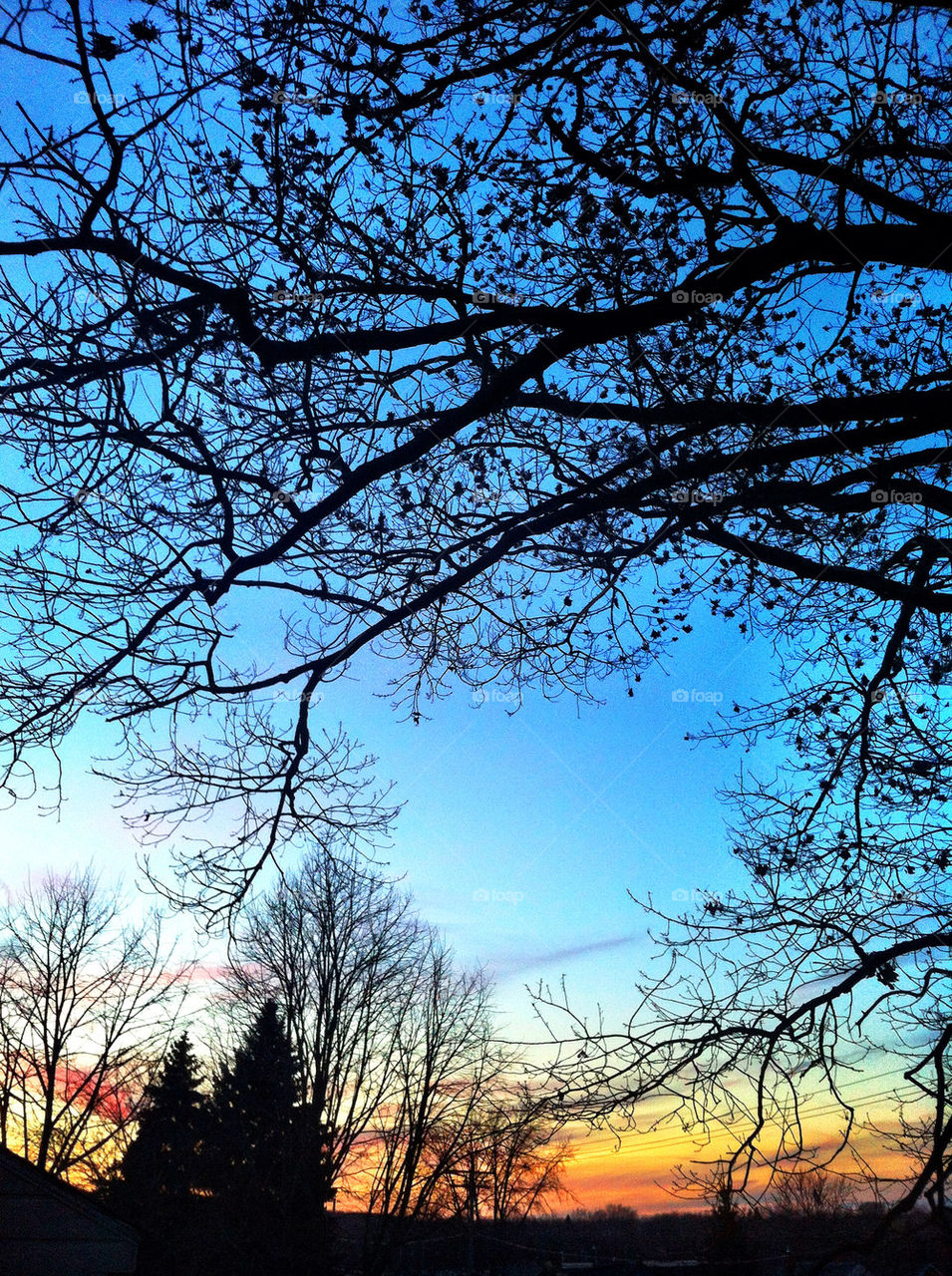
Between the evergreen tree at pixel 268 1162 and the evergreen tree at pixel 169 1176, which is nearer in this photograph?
the evergreen tree at pixel 268 1162

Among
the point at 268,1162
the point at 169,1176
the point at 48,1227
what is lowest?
the point at 169,1176

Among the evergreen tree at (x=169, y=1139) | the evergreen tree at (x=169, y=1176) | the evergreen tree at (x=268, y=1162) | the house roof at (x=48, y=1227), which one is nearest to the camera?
the house roof at (x=48, y=1227)

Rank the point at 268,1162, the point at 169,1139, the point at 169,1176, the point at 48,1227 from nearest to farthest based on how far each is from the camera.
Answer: the point at 48,1227 < the point at 268,1162 < the point at 169,1176 < the point at 169,1139

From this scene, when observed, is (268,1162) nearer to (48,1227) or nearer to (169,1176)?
(169,1176)

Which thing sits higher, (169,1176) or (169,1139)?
(169,1139)

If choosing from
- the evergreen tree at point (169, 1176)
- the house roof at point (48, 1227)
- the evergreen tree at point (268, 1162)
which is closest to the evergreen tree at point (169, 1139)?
the evergreen tree at point (169, 1176)

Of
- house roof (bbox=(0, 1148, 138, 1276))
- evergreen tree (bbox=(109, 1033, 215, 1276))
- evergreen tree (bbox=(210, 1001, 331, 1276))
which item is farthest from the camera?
evergreen tree (bbox=(109, 1033, 215, 1276))

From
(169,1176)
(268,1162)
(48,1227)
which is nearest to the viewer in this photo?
(48,1227)

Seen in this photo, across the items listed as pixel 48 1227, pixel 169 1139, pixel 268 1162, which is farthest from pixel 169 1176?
pixel 48 1227

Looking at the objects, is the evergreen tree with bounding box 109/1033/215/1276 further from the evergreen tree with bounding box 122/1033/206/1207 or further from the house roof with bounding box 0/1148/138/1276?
the house roof with bounding box 0/1148/138/1276

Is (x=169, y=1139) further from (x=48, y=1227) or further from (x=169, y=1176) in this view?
(x=48, y=1227)

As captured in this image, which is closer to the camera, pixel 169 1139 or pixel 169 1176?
pixel 169 1176

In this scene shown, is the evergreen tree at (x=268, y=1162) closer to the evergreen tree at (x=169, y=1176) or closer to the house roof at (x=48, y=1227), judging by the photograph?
the evergreen tree at (x=169, y=1176)

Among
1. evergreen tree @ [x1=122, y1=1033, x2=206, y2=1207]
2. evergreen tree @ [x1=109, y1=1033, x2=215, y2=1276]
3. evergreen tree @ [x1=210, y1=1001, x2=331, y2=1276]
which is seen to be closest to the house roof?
evergreen tree @ [x1=210, y1=1001, x2=331, y2=1276]
